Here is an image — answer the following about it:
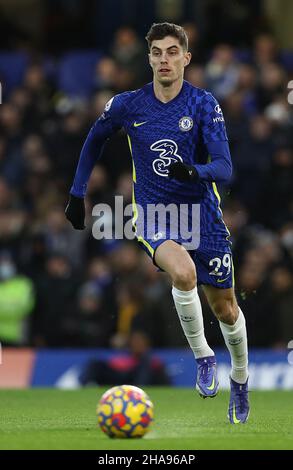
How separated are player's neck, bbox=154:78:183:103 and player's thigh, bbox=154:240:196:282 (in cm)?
115

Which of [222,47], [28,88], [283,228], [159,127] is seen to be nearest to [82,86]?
[28,88]

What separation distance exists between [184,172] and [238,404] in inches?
74.5

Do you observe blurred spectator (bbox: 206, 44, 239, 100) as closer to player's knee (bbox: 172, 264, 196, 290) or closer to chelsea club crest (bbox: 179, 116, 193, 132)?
chelsea club crest (bbox: 179, 116, 193, 132)

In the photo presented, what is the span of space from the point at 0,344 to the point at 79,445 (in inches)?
321

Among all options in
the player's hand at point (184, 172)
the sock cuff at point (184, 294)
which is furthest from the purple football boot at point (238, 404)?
A: the player's hand at point (184, 172)

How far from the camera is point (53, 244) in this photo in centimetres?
1634

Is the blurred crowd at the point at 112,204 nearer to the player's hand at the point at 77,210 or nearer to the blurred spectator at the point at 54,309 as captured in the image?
the blurred spectator at the point at 54,309

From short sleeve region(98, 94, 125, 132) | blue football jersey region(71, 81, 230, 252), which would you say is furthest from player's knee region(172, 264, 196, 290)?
short sleeve region(98, 94, 125, 132)

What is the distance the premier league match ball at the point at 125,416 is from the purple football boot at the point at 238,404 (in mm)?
1632

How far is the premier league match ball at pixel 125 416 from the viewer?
7590mm

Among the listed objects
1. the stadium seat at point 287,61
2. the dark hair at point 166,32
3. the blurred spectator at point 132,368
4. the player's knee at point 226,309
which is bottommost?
the player's knee at point 226,309

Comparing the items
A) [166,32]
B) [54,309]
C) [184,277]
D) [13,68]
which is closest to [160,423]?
[184,277]

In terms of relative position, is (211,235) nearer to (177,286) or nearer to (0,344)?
(177,286)

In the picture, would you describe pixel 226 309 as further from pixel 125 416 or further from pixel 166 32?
pixel 166 32
